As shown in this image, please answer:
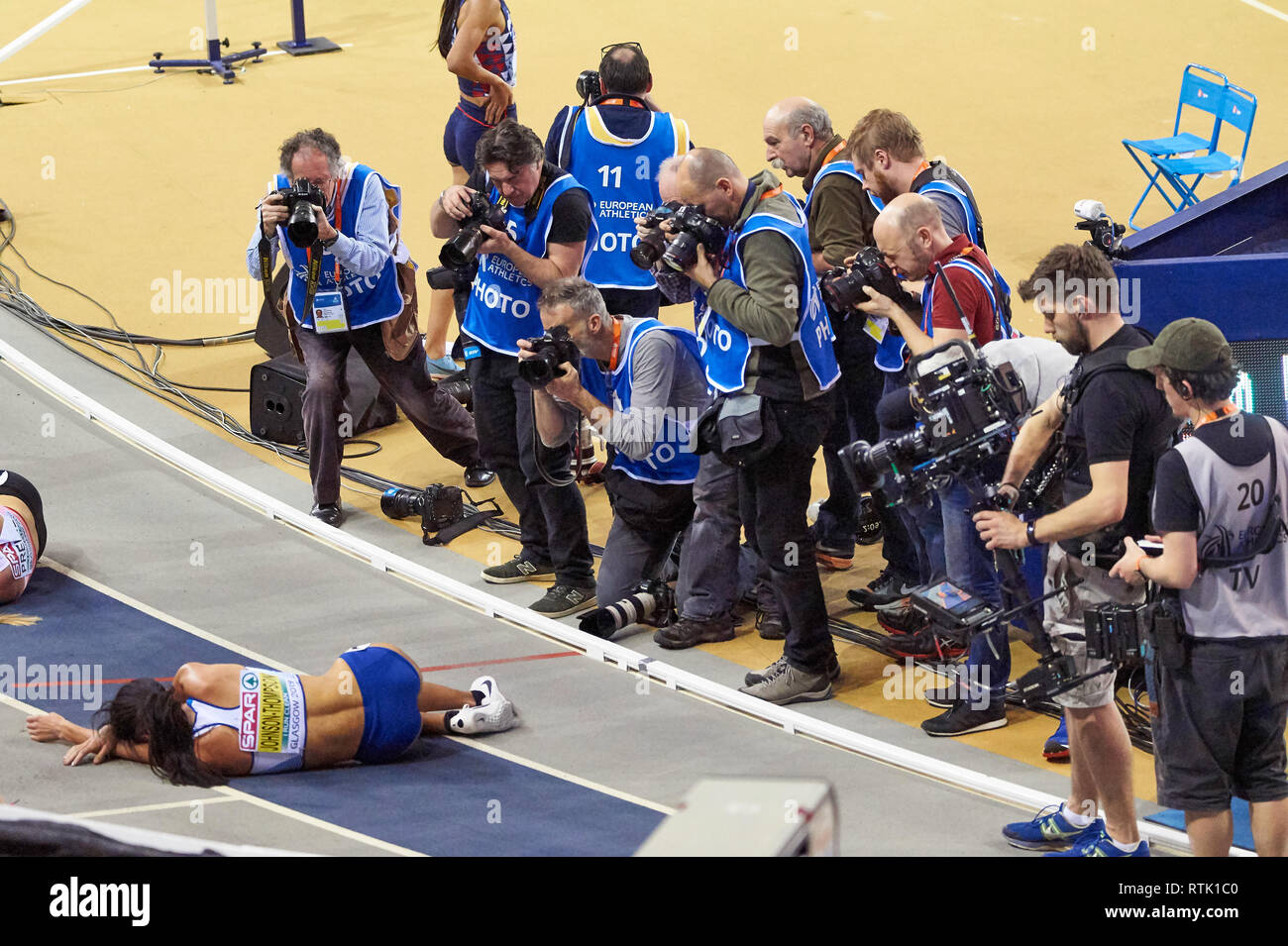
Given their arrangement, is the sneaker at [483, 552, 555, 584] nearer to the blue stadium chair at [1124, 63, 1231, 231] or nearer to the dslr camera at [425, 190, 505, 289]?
the dslr camera at [425, 190, 505, 289]

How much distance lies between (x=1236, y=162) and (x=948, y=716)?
21.5 feet

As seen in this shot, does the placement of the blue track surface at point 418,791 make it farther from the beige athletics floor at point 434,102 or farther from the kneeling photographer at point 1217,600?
the beige athletics floor at point 434,102

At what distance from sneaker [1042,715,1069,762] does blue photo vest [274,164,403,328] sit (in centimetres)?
365

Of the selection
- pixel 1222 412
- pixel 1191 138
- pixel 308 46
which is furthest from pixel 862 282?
pixel 308 46

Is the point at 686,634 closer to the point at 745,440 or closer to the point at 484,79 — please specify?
the point at 745,440

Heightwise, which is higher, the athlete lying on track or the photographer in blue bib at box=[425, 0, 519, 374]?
the photographer in blue bib at box=[425, 0, 519, 374]

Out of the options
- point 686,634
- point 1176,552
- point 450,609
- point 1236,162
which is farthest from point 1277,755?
point 1236,162

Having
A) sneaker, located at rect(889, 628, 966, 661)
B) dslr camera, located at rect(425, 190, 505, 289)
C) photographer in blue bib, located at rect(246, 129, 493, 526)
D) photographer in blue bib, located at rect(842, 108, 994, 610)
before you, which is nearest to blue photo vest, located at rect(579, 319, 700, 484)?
dslr camera, located at rect(425, 190, 505, 289)

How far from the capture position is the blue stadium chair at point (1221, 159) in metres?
10.3

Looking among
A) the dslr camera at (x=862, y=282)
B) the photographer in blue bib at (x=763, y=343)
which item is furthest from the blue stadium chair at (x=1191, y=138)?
the photographer in blue bib at (x=763, y=343)

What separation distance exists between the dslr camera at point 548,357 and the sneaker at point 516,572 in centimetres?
133

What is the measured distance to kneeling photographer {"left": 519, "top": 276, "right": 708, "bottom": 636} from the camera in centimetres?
593

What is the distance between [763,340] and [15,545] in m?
3.19

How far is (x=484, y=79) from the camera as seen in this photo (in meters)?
8.52
